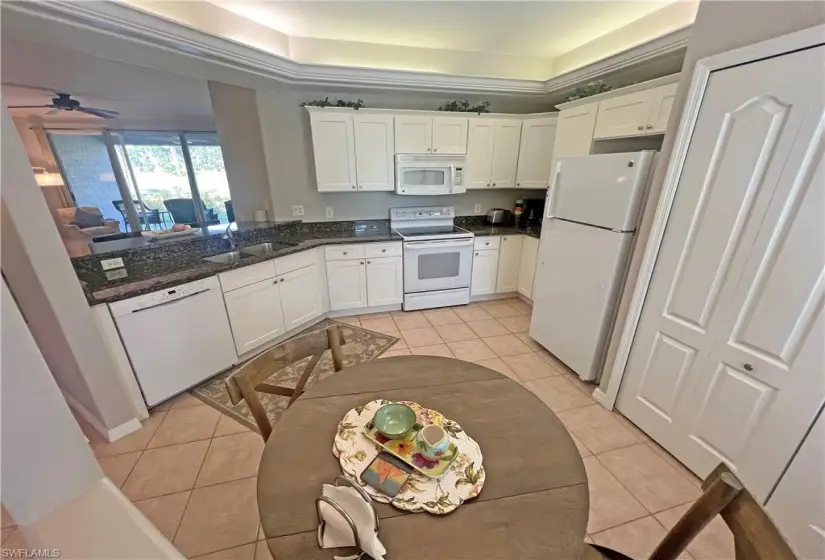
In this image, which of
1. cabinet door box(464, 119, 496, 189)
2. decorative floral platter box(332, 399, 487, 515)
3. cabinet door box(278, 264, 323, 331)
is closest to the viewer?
decorative floral platter box(332, 399, 487, 515)

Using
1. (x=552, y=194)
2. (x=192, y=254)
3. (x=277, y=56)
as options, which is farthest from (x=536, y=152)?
(x=192, y=254)

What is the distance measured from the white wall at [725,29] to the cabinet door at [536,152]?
198 cm

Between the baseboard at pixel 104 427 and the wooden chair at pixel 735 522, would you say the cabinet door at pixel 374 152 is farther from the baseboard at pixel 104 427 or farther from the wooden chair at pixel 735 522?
the wooden chair at pixel 735 522

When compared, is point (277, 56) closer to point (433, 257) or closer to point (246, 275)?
point (246, 275)

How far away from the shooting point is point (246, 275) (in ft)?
8.16

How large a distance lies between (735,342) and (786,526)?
2.57 ft

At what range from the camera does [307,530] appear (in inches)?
29.4

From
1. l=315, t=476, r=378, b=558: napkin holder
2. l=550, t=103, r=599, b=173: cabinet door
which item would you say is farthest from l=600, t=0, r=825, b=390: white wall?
l=315, t=476, r=378, b=558: napkin holder

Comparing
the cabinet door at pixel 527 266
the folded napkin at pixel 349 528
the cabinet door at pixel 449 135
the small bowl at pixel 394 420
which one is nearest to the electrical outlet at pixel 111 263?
the small bowl at pixel 394 420

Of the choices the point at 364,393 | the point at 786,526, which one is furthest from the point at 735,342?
the point at 364,393

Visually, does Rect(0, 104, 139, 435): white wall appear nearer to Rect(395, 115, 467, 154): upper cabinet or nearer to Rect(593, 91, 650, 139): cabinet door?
Rect(395, 115, 467, 154): upper cabinet

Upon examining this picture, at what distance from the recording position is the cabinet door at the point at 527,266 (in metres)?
3.57

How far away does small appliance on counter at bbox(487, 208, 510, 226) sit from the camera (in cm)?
405

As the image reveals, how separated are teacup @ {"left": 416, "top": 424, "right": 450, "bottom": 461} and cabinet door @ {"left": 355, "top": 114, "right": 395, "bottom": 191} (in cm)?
295
